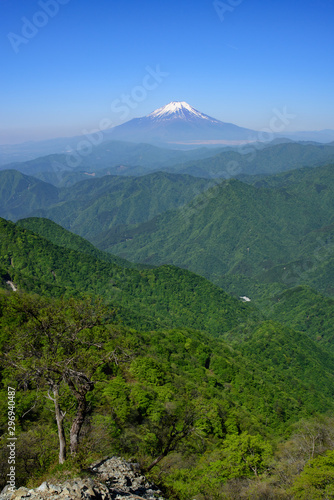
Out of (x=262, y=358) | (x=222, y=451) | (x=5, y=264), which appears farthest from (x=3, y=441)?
(x=5, y=264)

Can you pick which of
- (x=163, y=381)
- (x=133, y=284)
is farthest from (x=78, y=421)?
(x=133, y=284)

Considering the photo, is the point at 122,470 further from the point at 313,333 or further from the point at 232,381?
the point at 313,333

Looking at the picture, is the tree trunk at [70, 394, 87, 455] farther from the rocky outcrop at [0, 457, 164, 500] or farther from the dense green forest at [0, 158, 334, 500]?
the rocky outcrop at [0, 457, 164, 500]

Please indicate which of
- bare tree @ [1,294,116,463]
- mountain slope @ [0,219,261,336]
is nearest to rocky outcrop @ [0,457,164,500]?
bare tree @ [1,294,116,463]

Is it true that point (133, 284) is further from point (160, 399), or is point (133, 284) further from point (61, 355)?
point (61, 355)

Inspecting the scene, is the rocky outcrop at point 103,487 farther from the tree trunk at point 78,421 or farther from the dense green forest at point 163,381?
the tree trunk at point 78,421
